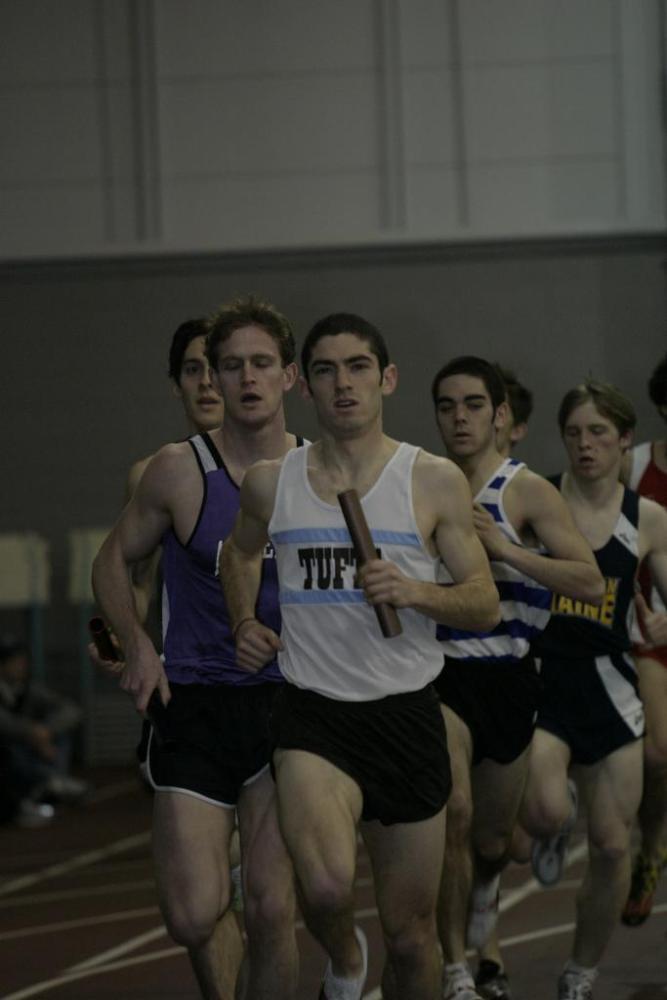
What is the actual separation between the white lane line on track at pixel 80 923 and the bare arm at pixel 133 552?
3.91 m

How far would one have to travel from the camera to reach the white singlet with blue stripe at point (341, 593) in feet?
16.4

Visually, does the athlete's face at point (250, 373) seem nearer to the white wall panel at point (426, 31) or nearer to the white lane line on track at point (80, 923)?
the white lane line on track at point (80, 923)

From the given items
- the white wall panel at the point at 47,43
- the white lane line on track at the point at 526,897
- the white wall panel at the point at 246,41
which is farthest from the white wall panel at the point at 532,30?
the white lane line on track at the point at 526,897

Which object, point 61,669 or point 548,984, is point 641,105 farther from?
point 548,984

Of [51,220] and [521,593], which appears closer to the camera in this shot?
[521,593]

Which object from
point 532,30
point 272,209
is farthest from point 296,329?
point 532,30

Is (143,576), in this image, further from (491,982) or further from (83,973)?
(83,973)

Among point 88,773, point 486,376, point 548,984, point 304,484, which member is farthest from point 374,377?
point 88,773

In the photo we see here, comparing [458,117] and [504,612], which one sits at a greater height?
[458,117]

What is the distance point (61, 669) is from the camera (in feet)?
60.0

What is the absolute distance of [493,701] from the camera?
257 inches

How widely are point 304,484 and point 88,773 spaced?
1256 cm

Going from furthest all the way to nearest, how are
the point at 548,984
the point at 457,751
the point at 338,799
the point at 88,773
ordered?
1. the point at 88,773
2. the point at 548,984
3. the point at 457,751
4. the point at 338,799

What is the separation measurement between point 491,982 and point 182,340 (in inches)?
93.9
